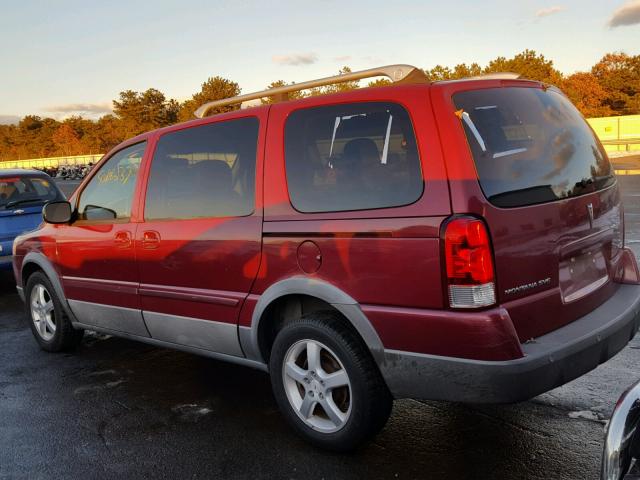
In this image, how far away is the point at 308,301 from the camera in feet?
11.0

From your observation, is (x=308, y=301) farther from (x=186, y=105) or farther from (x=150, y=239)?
Answer: (x=186, y=105)

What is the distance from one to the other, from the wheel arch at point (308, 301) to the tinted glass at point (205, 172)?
1.78 feet

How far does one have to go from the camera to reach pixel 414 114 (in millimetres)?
2855

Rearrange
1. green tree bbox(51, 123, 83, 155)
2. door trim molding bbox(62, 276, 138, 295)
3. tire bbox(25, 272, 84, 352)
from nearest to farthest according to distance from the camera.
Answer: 1. door trim molding bbox(62, 276, 138, 295)
2. tire bbox(25, 272, 84, 352)
3. green tree bbox(51, 123, 83, 155)

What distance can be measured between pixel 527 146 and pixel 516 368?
3.53 ft

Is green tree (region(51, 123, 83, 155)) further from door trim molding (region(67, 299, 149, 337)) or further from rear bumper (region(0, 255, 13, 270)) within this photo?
door trim molding (region(67, 299, 149, 337))

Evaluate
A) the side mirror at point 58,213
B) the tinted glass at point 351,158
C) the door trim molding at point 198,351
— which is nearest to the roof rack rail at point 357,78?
the tinted glass at point 351,158

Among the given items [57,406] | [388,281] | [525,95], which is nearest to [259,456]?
[388,281]

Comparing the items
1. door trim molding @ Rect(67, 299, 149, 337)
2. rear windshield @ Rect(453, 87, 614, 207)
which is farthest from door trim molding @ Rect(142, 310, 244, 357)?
rear windshield @ Rect(453, 87, 614, 207)

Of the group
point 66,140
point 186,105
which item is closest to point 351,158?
point 186,105

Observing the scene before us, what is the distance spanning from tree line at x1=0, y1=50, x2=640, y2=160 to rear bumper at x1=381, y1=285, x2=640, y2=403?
86.3 inches

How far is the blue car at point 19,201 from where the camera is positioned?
8.06m

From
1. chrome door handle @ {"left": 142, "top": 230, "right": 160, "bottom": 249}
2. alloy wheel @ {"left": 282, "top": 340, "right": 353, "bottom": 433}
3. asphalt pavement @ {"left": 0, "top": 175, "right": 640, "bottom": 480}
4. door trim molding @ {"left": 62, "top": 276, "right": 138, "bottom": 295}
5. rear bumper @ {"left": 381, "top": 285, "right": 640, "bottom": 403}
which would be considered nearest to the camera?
rear bumper @ {"left": 381, "top": 285, "right": 640, "bottom": 403}

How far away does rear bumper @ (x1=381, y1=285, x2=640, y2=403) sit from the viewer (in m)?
2.61
